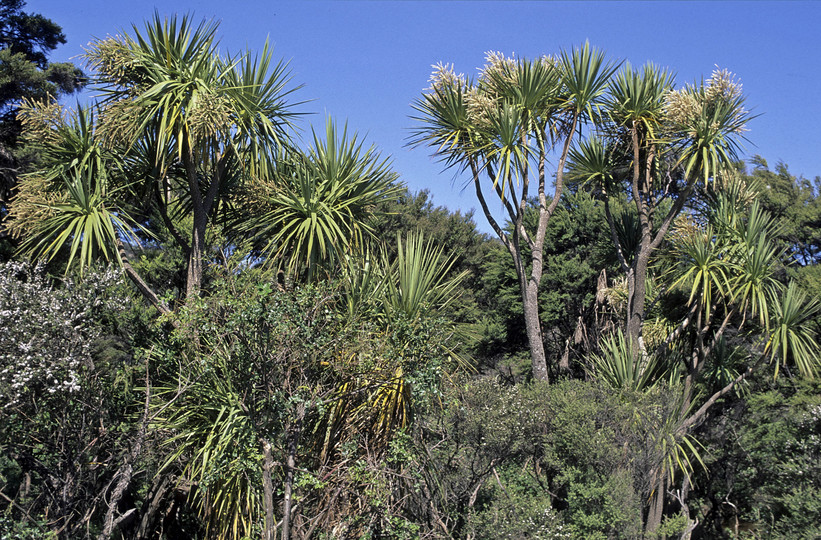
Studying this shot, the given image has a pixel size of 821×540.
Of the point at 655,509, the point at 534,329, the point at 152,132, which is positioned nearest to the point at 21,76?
the point at 152,132

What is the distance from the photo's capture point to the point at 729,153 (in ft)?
31.9

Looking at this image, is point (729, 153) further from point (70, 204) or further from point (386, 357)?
point (70, 204)

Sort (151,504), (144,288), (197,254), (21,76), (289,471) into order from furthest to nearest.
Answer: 1. (21,76)
2. (151,504)
3. (197,254)
4. (144,288)
5. (289,471)

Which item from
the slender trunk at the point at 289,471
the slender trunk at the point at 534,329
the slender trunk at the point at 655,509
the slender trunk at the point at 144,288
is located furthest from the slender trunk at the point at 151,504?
the slender trunk at the point at 655,509

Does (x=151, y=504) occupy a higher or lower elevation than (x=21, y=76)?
lower

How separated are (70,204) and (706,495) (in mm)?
14007

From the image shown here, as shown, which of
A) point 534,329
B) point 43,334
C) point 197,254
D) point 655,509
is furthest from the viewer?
point 534,329

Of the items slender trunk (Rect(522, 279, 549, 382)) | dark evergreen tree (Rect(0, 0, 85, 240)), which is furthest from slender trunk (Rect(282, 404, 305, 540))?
dark evergreen tree (Rect(0, 0, 85, 240))

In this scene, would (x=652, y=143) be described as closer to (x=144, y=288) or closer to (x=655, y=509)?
(x=655, y=509)

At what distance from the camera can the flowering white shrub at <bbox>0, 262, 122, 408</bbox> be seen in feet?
17.4

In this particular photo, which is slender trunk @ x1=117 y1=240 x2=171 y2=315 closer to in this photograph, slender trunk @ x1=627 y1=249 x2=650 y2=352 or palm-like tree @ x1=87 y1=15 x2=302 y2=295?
palm-like tree @ x1=87 y1=15 x2=302 y2=295

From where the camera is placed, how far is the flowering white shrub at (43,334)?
5.30 meters

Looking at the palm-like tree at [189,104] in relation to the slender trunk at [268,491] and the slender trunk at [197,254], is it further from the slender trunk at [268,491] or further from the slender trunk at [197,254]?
the slender trunk at [268,491]

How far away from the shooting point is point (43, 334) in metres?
5.55
